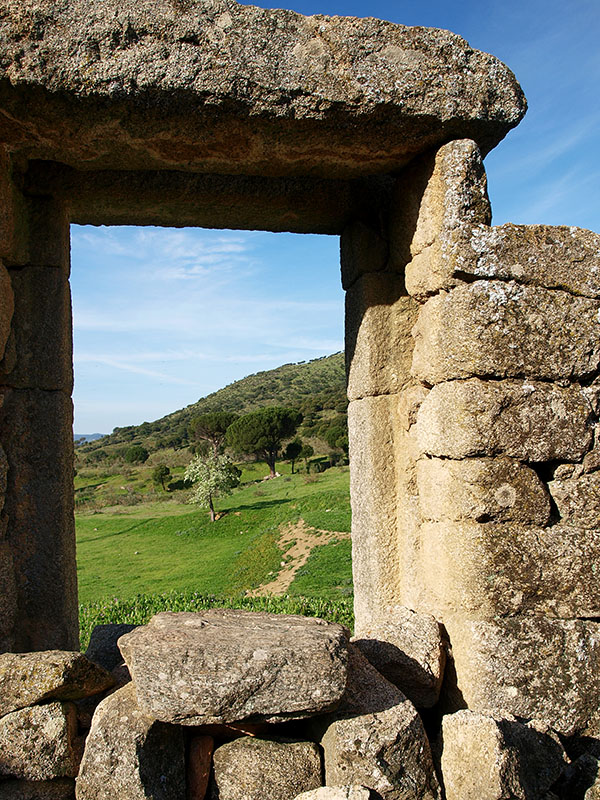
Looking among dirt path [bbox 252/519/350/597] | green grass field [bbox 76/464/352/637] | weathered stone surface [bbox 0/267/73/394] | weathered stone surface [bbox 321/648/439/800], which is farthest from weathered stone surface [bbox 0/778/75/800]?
dirt path [bbox 252/519/350/597]

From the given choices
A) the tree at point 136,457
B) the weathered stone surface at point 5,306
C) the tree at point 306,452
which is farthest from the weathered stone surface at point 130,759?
the tree at point 136,457

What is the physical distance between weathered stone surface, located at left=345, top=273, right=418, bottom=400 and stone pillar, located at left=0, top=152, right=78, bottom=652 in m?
1.98

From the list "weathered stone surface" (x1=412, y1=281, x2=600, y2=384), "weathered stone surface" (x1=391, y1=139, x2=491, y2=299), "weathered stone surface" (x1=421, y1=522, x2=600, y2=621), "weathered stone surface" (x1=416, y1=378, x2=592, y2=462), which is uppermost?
"weathered stone surface" (x1=391, y1=139, x2=491, y2=299)

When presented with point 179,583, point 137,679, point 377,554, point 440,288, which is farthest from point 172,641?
point 179,583

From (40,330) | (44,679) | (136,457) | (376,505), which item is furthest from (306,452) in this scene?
(44,679)

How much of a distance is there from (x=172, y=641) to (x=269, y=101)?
2.74 metres

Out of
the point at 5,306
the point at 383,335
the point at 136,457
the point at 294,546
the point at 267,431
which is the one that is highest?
the point at 267,431

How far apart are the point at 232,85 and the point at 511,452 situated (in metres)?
2.43

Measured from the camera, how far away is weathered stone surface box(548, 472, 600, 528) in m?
3.47

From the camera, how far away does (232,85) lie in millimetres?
3287

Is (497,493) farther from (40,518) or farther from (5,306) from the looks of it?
(5,306)

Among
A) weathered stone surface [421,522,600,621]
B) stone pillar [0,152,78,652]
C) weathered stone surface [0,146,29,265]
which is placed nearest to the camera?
weathered stone surface [421,522,600,621]

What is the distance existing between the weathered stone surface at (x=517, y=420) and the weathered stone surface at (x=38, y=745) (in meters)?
2.34

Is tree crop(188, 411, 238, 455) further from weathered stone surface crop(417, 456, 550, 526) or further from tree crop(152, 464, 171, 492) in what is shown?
weathered stone surface crop(417, 456, 550, 526)
